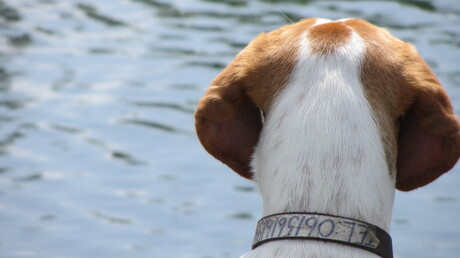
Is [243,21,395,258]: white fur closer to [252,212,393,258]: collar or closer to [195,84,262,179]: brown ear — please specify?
[252,212,393,258]: collar

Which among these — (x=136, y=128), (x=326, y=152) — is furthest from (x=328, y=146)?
(x=136, y=128)

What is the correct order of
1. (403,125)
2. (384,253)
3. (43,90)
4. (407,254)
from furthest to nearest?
(43,90) < (407,254) < (403,125) < (384,253)

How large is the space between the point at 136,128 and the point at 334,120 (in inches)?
229

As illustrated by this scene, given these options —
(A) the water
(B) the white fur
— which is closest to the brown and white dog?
(B) the white fur

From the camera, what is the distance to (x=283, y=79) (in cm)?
314

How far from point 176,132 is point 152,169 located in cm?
71

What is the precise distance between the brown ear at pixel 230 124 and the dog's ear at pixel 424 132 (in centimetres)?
51

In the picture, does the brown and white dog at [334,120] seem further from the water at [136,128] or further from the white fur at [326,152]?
the water at [136,128]

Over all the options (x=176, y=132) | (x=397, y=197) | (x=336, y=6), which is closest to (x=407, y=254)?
(x=397, y=197)

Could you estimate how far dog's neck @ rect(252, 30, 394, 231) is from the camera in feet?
9.79

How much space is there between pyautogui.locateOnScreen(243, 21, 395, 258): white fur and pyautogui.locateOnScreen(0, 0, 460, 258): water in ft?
12.3

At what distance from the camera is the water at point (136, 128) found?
7172 mm

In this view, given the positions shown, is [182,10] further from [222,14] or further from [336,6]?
[336,6]

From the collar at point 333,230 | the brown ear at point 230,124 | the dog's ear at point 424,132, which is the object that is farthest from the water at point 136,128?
the collar at point 333,230
